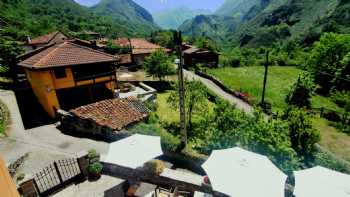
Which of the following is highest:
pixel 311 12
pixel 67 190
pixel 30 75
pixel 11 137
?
pixel 311 12

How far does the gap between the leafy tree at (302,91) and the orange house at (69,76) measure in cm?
2501

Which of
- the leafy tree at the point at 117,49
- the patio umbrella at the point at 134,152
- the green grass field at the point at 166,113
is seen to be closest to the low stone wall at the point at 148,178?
the patio umbrella at the point at 134,152

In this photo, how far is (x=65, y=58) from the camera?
2089cm

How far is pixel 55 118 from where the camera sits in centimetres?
2014

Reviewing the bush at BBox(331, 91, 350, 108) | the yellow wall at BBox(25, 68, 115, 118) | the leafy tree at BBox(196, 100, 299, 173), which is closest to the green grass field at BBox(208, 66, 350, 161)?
the bush at BBox(331, 91, 350, 108)

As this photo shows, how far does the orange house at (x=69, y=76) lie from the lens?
1981 cm

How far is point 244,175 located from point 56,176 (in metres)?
9.68

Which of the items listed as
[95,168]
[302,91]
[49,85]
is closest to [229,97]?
[302,91]

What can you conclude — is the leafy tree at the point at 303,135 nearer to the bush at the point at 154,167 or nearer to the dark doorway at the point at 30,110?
the bush at the point at 154,167

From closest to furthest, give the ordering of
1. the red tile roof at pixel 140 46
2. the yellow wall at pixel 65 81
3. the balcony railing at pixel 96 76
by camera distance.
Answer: the yellow wall at pixel 65 81 → the balcony railing at pixel 96 76 → the red tile roof at pixel 140 46

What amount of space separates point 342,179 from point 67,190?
1215 cm

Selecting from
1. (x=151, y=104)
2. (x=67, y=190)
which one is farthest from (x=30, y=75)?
(x=67, y=190)

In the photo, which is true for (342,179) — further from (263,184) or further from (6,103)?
(6,103)

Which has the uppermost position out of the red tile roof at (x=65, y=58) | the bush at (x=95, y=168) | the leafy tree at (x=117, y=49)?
the leafy tree at (x=117, y=49)
